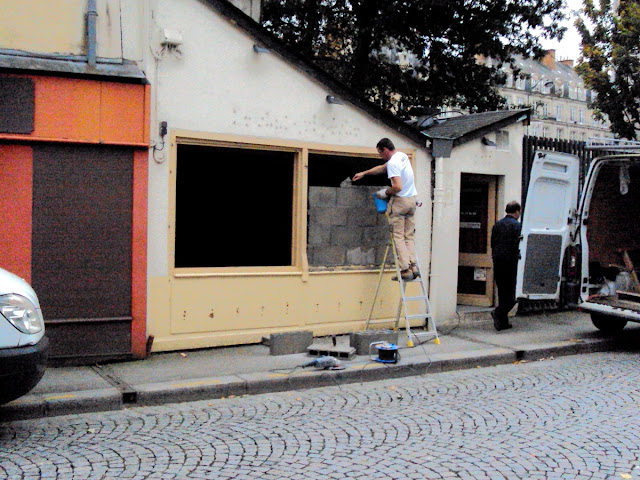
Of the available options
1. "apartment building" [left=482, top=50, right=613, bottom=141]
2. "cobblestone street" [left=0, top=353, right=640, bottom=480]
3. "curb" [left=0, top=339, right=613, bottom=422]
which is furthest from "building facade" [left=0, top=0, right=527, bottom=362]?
"apartment building" [left=482, top=50, right=613, bottom=141]

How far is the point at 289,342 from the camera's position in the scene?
28.2 ft

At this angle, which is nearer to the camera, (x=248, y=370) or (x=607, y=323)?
(x=248, y=370)

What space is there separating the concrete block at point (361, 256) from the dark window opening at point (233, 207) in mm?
912

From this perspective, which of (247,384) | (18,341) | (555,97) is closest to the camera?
(18,341)

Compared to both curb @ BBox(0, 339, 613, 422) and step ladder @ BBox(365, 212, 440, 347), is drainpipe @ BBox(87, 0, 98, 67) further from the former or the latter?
step ladder @ BBox(365, 212, 440, 347)

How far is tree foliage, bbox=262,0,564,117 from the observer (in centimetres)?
2077

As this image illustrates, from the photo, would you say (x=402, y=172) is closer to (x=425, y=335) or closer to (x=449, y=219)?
(x=449, y=219)

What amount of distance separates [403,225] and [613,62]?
1144 cm

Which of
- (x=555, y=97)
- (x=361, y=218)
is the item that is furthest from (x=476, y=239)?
(x=555, y=97)

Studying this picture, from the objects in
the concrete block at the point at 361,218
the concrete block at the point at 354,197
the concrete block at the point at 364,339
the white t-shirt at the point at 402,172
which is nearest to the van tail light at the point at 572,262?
the white t-shirt at the point at 402,172

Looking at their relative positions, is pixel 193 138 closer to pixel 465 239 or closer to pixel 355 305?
pixel 355 305

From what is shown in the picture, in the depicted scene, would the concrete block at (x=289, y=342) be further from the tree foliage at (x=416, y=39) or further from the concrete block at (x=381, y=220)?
the tree foliage at (x=416, y=39)

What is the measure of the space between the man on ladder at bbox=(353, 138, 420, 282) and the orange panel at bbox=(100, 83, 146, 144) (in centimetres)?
270

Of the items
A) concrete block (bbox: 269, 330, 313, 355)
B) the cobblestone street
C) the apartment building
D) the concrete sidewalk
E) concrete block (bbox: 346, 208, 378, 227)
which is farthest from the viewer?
the apartment building
